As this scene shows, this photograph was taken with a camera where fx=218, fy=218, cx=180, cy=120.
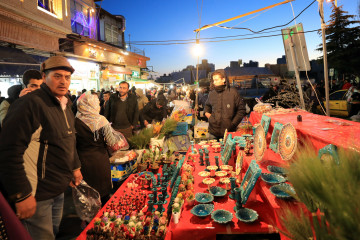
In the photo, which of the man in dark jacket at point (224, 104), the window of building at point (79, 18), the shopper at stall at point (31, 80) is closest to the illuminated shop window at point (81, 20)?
the window of building at point (79, 18)

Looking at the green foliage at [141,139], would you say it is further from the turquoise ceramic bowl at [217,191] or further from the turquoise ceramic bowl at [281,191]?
the turquoise ceramic bowl at [281,191]

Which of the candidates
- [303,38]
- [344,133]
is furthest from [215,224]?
[303,38]

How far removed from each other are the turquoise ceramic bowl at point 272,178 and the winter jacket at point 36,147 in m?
1.89

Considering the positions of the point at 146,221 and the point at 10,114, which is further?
the point at 146,221

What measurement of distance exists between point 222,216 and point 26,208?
1.61 meters

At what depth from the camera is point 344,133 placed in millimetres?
2025

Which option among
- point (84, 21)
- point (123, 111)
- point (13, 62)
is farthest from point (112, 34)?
point (123, 111)

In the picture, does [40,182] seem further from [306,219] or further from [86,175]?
[306,219]

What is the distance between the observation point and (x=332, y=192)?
32.7 inches

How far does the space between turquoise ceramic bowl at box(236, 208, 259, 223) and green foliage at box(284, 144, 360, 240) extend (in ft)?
3.02

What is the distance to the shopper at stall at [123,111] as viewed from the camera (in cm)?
541

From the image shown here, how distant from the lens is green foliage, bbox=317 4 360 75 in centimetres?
2323

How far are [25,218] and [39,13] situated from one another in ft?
34.8

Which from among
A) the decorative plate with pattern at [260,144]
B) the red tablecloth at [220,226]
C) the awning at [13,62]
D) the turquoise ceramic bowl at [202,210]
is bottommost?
the red tablecloth at [220,226]
